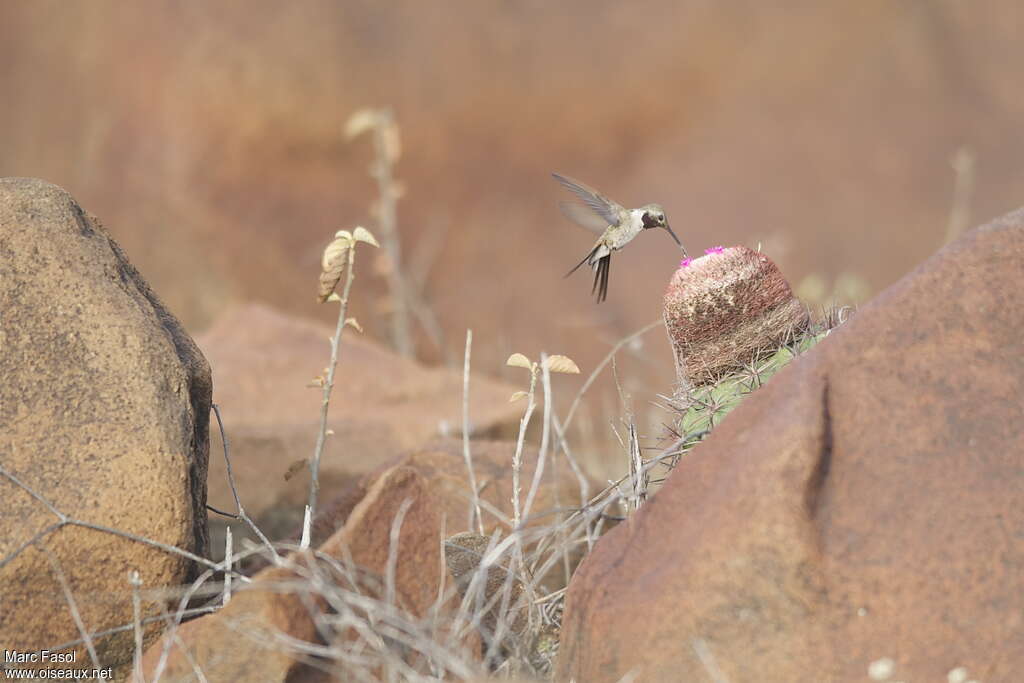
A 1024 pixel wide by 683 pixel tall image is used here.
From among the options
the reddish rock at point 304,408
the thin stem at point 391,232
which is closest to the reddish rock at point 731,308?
the reddish rock at point 304,408

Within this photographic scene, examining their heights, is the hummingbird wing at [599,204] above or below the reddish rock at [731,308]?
above

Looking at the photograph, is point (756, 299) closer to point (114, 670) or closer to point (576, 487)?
point (576, 487)

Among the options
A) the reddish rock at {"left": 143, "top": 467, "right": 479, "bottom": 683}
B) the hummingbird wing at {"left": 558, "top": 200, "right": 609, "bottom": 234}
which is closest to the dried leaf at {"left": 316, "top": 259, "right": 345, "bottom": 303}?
the reddish rock at {"left": 143, "top": 467, "right": 479, "bottom": 683}

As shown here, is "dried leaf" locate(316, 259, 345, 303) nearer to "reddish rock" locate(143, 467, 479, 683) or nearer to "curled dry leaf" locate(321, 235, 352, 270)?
"curled dry leaf" locate(321, 235, 352, 270)

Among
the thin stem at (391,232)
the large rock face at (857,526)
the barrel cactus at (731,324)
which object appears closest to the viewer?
the large rock face at (857,526)

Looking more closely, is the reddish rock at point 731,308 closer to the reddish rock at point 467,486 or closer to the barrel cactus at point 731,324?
the barrel cactus at point 731,324

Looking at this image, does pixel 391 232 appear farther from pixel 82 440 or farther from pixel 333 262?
pixel 82 440

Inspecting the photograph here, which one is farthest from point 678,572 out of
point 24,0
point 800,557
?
point 24,0
